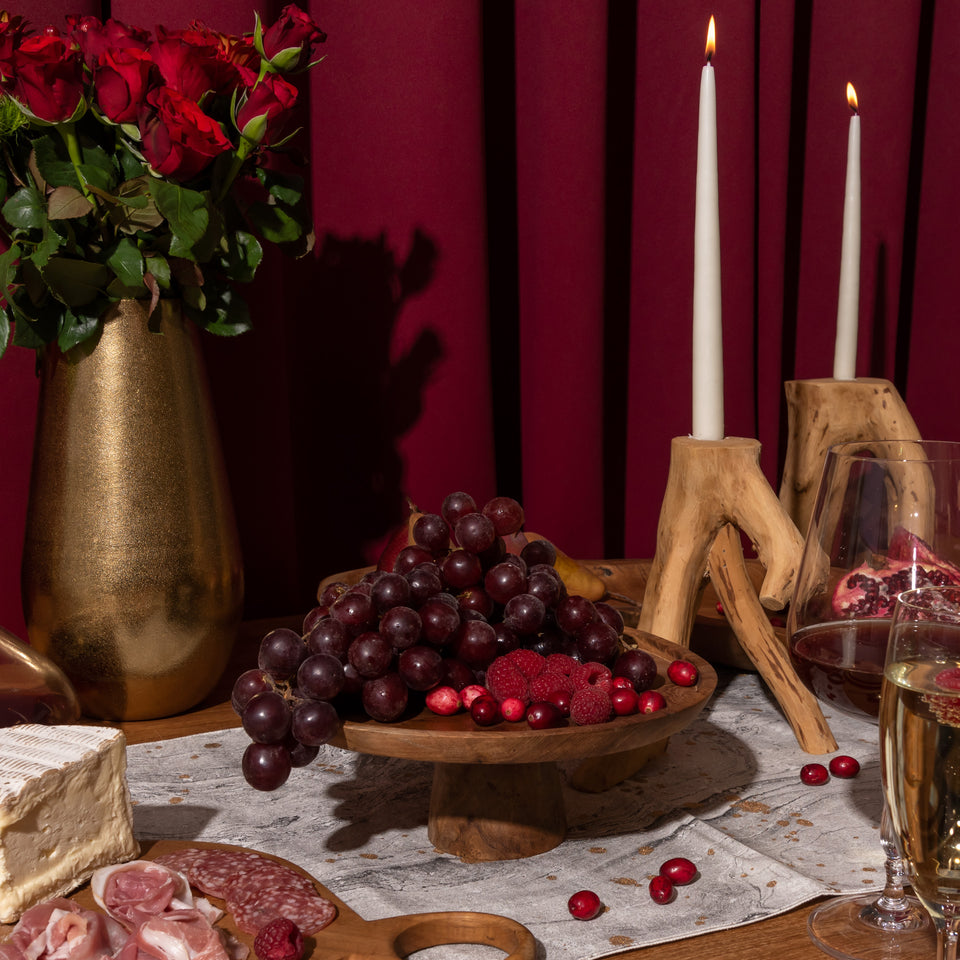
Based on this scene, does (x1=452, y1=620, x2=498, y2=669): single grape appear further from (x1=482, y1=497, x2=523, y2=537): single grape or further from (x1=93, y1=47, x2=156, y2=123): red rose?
(x1=93, y1=47, x2=156, y2=123): red rose

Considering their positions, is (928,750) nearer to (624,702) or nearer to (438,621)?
(624,702)

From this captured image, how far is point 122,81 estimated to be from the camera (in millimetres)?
831

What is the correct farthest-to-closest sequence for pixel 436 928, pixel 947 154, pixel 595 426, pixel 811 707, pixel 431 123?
pixel 947 154
pixel 595 426
pixel 431 123
pixel 811 707
pixel 436 928

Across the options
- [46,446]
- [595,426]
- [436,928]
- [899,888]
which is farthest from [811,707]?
[46,446]

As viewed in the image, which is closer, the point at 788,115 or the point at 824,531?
the point at 824,531

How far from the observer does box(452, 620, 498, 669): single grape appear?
0.76 m

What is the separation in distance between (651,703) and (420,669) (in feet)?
0.49

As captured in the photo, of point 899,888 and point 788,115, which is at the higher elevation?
point 788,115

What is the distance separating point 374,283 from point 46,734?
0.72m

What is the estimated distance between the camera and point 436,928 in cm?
63

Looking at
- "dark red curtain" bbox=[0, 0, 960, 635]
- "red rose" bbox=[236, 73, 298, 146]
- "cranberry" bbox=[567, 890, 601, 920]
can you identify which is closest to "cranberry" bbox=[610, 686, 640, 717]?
"cranberry" bbox=[567, 890, 601, 920]

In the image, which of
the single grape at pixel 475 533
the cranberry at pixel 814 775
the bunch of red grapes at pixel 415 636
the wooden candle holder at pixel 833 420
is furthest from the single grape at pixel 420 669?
the wooden candle holder at pixel 833 420

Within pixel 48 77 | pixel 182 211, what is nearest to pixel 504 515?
pixel 182 211

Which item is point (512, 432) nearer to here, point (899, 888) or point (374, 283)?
point (374, 283)
